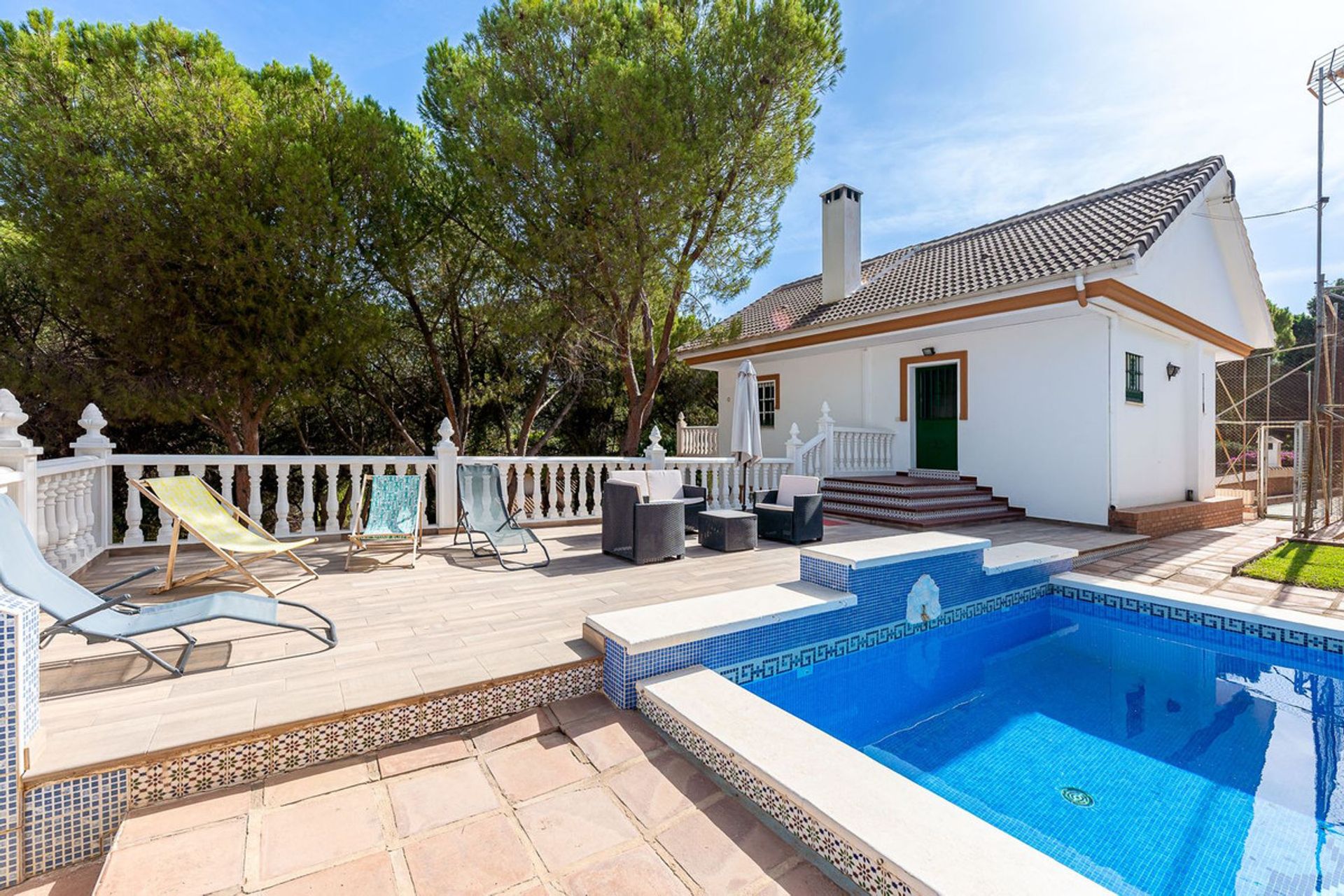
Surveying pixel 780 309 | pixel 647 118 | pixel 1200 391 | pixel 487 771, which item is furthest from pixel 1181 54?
pixel 487 771

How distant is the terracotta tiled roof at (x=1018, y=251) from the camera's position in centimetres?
845

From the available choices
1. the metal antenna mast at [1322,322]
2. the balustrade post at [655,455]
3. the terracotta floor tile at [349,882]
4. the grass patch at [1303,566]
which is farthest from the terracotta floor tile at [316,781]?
the metal antenna mast at [1322,322]

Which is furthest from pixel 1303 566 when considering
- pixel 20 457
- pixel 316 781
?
pixel 20 457

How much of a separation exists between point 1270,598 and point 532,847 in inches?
255

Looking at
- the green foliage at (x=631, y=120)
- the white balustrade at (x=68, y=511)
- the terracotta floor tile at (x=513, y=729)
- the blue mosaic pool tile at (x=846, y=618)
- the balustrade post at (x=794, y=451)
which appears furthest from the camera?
the balustrade post at (x=794, y=451)

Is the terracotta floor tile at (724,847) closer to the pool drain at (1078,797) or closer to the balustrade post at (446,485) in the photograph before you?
the pool drain at (1078,797)

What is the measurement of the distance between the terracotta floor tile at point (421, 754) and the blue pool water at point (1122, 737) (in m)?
1.82

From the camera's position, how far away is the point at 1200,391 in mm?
11211

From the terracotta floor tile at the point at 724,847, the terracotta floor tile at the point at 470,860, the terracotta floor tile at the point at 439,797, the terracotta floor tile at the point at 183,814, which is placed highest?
the terracotta floor tile at the point at 183,814

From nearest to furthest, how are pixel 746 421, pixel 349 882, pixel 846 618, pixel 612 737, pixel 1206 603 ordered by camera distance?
pixel 349 882 → pixel 612 737 → pixel 846 618 → pixel 1206 603 → pixel 746 421

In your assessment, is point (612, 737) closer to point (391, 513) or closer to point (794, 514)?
point (391, 513)

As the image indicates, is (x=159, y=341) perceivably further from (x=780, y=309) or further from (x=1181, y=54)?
(x=1181, y=54)

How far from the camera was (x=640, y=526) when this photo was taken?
5.48 metres

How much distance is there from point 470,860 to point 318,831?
568 millimetres
